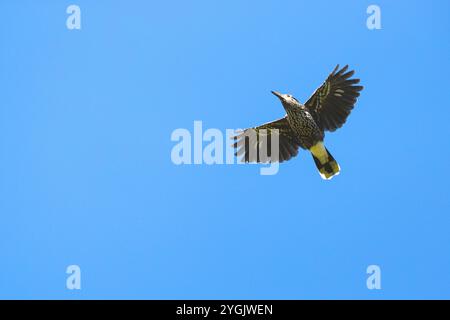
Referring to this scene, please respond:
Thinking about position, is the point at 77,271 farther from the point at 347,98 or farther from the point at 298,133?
the point at 347,98

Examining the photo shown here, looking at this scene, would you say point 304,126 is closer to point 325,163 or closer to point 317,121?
point 317,121

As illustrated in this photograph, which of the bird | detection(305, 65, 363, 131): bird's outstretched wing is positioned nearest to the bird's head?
the bird

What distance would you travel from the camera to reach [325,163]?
480 inches

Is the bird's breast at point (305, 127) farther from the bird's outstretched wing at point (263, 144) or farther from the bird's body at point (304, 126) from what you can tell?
the bird's outstretched wing at point (263, 144)

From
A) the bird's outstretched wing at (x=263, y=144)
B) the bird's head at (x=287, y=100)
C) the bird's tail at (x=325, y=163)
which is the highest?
the bird's head at (x=287, y=100)

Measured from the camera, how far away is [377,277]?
34.7 ft

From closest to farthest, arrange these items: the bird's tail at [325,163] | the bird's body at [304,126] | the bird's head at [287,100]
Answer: the bird's head at [287,100]
the bird's body at [304,126]
the bird's tail at [325,163]

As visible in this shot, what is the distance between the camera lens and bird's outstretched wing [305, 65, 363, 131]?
11.9m

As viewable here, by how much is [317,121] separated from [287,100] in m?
0.88

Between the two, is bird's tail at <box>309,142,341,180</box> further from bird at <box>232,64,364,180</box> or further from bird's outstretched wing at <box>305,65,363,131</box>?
bird's outstretched wing at <box>305,65,363,131</box>

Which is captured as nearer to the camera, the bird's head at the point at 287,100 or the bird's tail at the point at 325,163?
the bird's head at the point at 287,100

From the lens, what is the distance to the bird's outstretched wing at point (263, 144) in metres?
12.5

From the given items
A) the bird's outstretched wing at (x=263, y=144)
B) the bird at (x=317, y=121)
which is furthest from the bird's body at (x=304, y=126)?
the bird's outstretched wing at (x=263, y=144)
